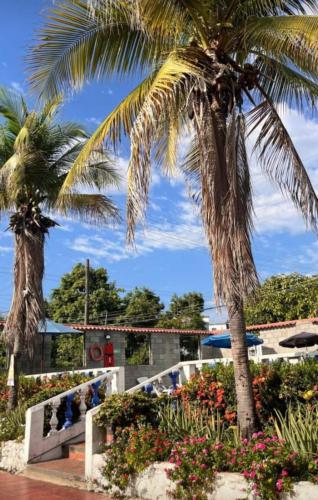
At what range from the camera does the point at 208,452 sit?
5.46 meters

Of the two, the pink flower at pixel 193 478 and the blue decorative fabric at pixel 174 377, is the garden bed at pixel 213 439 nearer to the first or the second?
the pink flower at pixel 193 478

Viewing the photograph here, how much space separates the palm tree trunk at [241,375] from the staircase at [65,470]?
2.49 metres

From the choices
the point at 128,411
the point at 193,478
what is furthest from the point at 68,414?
the point at 193,478

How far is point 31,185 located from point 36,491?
6.90m

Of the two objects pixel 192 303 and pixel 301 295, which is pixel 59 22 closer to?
pixel 301 295

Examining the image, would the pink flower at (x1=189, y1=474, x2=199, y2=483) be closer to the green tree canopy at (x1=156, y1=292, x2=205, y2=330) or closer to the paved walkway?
the paved walkway

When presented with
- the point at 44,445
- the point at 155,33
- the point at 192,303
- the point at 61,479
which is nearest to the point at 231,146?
the point at 155,33

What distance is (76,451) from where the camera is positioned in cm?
842

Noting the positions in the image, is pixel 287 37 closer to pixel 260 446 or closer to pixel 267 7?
pixel 267 7

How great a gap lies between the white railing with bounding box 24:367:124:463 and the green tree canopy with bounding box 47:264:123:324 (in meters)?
26.3

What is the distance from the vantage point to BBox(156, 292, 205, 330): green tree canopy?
3584 cm

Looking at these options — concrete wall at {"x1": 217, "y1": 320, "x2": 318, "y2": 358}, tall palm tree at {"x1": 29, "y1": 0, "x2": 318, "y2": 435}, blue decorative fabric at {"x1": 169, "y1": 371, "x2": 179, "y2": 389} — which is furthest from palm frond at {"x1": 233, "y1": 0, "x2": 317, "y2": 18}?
concrete wall at {"x1": 217, "y1": 320, "x2": 318, "y2": 358}

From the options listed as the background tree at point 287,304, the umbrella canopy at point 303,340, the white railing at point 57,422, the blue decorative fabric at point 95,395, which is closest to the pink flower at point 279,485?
the white railing at point 57,422

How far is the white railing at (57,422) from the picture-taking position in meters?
8.30
